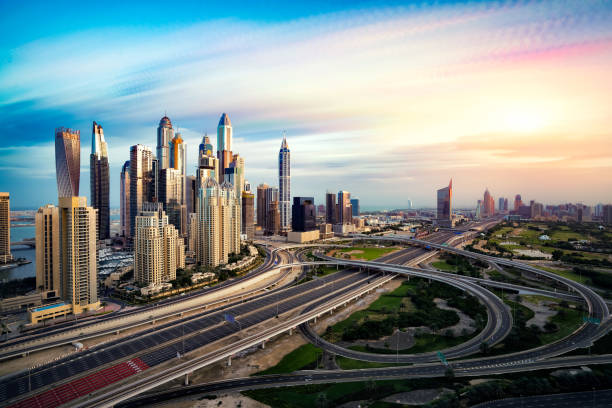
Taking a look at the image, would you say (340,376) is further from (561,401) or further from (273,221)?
(273,221)

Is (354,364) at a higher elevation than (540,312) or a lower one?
lower

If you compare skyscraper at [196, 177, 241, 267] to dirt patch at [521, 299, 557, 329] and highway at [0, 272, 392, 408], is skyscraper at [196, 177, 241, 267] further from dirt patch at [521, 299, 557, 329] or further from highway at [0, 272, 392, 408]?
dirt patch at [521, 299, 557, 329]

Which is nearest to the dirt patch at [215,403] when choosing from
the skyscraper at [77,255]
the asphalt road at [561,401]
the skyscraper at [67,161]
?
the asphalt road at [561,401]

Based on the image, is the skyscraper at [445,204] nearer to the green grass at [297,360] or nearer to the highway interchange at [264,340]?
the highway interchange at [264,340]

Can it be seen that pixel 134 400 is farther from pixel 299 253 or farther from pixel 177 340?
pixel 299 253

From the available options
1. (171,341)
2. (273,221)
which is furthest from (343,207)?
(171,341)

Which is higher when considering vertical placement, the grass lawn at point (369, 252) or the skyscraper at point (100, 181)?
the skyscraper at point (100, 181)
